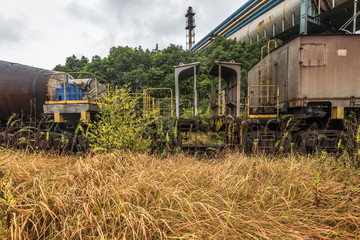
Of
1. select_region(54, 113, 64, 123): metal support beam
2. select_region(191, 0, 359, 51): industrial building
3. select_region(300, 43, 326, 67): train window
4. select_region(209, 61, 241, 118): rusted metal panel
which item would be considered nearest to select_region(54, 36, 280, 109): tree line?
select_region(191, 0, 359, 51): industrial building

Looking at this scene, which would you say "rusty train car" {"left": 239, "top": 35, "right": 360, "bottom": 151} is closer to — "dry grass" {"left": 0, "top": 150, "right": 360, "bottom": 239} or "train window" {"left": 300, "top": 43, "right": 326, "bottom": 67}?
"train window" {"left": 300, "top": 43, "right": 326, "bottom": 67}

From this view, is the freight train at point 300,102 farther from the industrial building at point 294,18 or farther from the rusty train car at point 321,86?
the industrial building at point 294,18

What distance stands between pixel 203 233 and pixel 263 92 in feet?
26.4

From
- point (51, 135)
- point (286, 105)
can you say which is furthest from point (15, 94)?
point (286, 105)

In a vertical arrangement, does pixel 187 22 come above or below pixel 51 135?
above

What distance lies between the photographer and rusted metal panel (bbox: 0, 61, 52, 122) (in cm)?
782

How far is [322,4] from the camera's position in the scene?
1502 cm

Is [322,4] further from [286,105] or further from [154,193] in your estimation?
[154,193]

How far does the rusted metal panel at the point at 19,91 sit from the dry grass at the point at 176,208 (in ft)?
18.0

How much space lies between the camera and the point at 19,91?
7883 mm

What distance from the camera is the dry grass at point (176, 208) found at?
211cm

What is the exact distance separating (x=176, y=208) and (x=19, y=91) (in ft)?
28.3

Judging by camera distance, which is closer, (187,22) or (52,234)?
(52,234)

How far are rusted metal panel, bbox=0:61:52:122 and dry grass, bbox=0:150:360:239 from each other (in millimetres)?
5472
